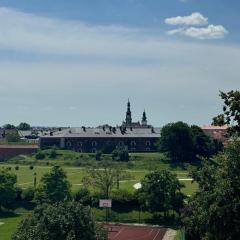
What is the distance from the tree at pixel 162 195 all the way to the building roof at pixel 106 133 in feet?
237

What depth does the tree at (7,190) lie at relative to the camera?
2346 inches

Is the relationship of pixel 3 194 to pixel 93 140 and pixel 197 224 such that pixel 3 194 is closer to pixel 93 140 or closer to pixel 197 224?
pixel 197 224

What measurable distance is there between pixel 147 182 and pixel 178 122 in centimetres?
5047

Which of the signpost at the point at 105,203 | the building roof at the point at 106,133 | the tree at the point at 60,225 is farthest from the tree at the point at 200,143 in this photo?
the tree at the point at 60,225

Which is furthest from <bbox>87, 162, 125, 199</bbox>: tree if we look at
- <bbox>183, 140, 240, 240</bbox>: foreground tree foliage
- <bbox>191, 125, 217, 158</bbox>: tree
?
<bbox>191, 125, 217, 158</bbox>: tree

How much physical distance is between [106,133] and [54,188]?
228 feet

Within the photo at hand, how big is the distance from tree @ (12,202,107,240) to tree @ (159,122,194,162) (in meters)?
72.1

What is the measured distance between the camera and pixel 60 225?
29.3 meters

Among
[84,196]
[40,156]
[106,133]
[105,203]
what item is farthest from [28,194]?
[106,133]

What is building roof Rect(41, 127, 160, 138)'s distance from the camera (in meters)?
127

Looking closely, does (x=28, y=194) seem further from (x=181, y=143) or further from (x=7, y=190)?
(x=181, y=143)

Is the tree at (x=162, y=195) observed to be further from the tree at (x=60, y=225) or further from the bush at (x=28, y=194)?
the tree at (x=60, y=225)

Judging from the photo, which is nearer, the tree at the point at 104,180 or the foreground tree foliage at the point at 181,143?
the tree at the point at 104,180

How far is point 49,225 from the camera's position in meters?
29.2
